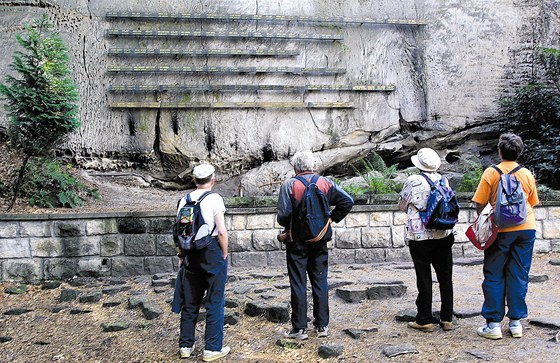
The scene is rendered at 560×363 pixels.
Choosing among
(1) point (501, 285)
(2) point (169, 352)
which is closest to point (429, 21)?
(1) point (501, 285)

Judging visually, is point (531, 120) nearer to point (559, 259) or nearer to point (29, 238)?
point (559, 259)

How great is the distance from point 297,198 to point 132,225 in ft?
10.6

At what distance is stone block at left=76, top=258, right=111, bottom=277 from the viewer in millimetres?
6777

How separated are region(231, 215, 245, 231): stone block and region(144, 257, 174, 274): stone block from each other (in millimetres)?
899

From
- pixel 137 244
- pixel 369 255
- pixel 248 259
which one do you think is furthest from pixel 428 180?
pixel 137 244

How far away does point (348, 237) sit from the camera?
720 centimetres

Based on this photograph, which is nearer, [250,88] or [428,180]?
[428,180]

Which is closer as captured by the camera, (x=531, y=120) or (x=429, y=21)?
(x=531, y=120)

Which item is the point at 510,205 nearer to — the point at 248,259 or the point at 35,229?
the point at 248,259

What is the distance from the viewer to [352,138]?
1087 centimetres

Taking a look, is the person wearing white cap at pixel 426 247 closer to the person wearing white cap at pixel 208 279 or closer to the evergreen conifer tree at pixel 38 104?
the person wearing white cap at pixel 208 279

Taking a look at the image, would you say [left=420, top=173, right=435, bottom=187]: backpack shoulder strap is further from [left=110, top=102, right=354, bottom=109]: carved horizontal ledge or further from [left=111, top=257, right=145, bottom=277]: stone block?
[left=110, top=102, right=354, bottom=109]: carved horizontal ledge

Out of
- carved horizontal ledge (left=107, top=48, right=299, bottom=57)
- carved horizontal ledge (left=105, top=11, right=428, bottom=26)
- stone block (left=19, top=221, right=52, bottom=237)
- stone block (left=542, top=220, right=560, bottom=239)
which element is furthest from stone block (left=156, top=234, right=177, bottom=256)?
carved horizontal ledge (left=105, top=11, right=428, bottom=26)

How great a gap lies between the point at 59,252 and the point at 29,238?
0.40 m
